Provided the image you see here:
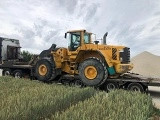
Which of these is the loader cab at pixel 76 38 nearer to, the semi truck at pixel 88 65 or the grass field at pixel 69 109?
the semi truck at pixel 88 65

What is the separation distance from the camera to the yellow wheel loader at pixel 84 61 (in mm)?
12953

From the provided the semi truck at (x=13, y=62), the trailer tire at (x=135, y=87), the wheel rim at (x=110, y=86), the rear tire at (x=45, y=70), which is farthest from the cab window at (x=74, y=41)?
the trailer tire at (x=135, y=87)

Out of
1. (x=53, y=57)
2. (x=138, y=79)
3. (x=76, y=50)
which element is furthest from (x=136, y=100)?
(x=53, y=57)

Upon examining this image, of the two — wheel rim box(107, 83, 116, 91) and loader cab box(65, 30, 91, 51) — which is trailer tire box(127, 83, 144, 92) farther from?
loader cab box(65, 30, 91, 51)

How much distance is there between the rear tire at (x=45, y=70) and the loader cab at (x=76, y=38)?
158 cm

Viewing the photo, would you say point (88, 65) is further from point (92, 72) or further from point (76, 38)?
point (76, 38)

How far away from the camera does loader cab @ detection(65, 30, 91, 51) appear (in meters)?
14.2

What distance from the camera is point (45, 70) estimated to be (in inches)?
593

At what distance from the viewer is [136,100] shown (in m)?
8.06

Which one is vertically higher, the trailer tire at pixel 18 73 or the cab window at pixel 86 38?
the cab window at pixel 86 38

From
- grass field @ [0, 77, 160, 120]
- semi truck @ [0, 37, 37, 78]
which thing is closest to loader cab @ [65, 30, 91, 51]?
semi truck @ [0, 37, 37, 78]

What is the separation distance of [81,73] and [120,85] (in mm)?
2149

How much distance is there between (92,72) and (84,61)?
740 mm

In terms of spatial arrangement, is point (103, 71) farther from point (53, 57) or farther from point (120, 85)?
point (53, 57)
